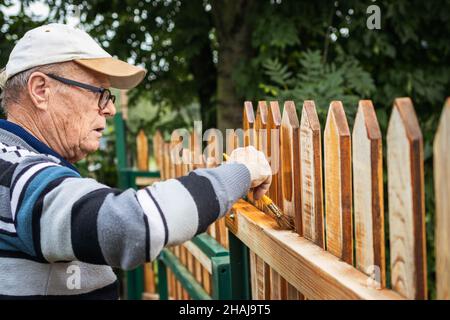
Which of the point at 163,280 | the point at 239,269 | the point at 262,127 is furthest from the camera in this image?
the point at 163,280

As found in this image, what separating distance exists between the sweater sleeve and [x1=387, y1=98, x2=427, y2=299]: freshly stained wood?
0.42m

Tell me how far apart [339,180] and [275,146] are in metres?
Result: 0.46

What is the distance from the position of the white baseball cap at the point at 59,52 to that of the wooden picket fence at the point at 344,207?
572mm

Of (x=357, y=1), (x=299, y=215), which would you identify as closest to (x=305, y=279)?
(x=299, y=215)

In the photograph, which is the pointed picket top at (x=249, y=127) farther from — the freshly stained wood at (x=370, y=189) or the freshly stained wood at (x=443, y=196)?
the freshly stained wood at (x=443, y=196)

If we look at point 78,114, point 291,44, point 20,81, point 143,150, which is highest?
point 291,44

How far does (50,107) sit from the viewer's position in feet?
5.41

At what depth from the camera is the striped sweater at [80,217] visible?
4.00ft

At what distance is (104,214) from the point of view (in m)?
1.21

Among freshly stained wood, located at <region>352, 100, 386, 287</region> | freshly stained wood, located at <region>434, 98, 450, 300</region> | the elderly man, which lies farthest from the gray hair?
freshly stained wood, located at <region>434, 98, 450, 300</region>

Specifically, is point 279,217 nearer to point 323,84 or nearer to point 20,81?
point 20,81

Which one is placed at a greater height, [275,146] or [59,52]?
[59,52]

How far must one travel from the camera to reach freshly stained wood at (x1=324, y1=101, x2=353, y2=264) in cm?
136

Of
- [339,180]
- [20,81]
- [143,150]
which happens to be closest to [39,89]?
[20,81]
